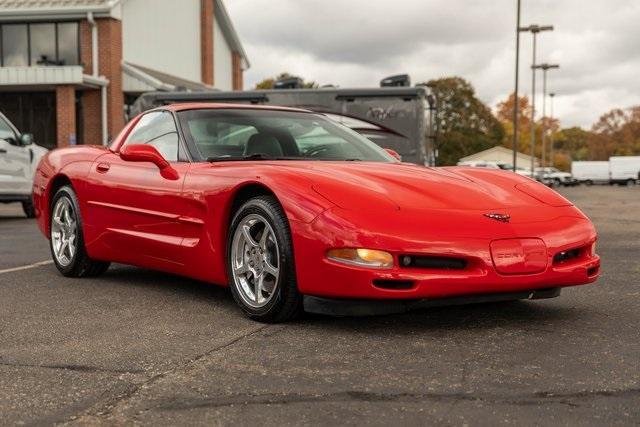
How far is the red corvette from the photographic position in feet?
13.4

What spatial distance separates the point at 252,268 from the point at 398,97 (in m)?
14.7

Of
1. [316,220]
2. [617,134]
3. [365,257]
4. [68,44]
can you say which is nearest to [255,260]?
[316,220]

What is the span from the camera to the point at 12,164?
13453 mm

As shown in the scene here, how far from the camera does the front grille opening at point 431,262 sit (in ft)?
13.4

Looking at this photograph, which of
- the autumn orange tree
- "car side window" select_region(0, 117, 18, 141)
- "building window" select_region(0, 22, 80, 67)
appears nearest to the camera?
"car side window" select_region(0, 117, 18, 141)

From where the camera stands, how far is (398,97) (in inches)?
742

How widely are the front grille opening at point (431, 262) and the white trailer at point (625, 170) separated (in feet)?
219

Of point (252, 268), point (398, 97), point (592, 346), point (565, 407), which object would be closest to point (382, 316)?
point (252, 268)

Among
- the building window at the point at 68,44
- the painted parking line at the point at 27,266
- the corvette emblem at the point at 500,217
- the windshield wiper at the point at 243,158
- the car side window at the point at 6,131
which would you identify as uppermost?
the building window at the point at 68,44

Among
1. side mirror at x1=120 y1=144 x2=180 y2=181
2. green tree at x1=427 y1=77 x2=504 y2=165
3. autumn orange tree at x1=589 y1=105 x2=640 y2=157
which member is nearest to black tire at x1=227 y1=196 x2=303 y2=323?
side mirror at x1=120 y1=144 x2=180 y2=181

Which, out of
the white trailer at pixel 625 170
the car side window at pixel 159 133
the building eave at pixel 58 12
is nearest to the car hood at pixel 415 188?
the car side window at pixel 159 133

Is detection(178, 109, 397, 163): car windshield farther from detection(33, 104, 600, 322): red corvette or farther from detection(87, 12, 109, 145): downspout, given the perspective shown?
detection(87, 12, 109, 145): downspout

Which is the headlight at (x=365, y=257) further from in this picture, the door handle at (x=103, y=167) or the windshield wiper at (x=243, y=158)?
the door handle at (x=103, y=167)

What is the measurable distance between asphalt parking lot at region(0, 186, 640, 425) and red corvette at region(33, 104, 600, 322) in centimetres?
23
